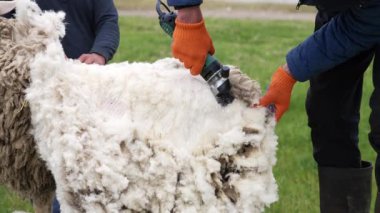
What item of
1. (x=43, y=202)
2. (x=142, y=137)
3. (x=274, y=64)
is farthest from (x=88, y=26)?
(x=274, y=64)

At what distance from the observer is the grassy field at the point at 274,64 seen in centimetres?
368

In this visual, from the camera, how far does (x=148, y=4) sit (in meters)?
17.9

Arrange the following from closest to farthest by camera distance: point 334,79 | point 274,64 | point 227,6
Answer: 1. point 334,79
2. point 274,64
3. point 227,6

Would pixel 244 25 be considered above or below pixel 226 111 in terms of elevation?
below

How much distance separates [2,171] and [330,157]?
4.67 feet

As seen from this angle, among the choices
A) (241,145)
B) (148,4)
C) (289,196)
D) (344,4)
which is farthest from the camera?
(148,4)

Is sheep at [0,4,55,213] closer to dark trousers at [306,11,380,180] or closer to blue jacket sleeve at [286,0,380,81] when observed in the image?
blue jacket sleeve at [286,0,380,81]

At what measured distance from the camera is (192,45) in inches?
77.9

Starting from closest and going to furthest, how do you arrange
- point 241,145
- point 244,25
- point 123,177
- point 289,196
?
point 123,177 < point 241,145 < point 289,196 < point 244,25

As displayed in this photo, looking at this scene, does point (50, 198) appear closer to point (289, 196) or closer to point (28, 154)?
point (28, 154)

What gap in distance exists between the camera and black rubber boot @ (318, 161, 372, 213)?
286 cm

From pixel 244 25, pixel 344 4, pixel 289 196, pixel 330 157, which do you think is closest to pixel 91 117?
pixel 344 4

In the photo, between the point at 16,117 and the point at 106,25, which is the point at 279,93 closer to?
the point at 16,117

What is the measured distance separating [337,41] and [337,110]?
0.69 meters
